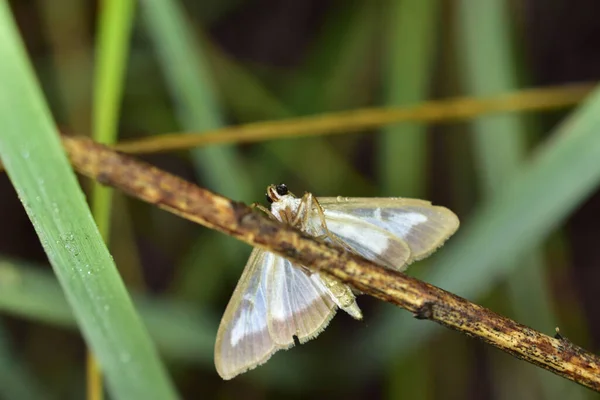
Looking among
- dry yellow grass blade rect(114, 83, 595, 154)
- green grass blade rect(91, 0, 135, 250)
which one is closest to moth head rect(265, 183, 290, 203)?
dry yellow grass blade rect(114, 83, 595, 154)

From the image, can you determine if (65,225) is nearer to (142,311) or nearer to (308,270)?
(308,270)

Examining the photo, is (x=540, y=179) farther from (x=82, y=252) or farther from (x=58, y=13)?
(x=58, y=13)

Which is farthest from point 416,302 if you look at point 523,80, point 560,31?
point 560,31

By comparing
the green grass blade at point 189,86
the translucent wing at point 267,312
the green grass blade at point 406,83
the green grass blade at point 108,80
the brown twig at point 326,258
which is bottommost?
the brown twig at point 326,258

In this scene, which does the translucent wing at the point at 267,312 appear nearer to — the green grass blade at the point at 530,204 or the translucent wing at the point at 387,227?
the translucent wing at the point at 387,227

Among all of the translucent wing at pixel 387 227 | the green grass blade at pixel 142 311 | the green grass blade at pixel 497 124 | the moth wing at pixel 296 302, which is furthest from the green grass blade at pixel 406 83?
the moth wing at pixel 296 302

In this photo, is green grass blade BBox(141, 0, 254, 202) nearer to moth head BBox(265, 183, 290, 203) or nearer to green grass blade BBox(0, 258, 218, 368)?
green grass blade BBox(0, 258, 218, 368)
